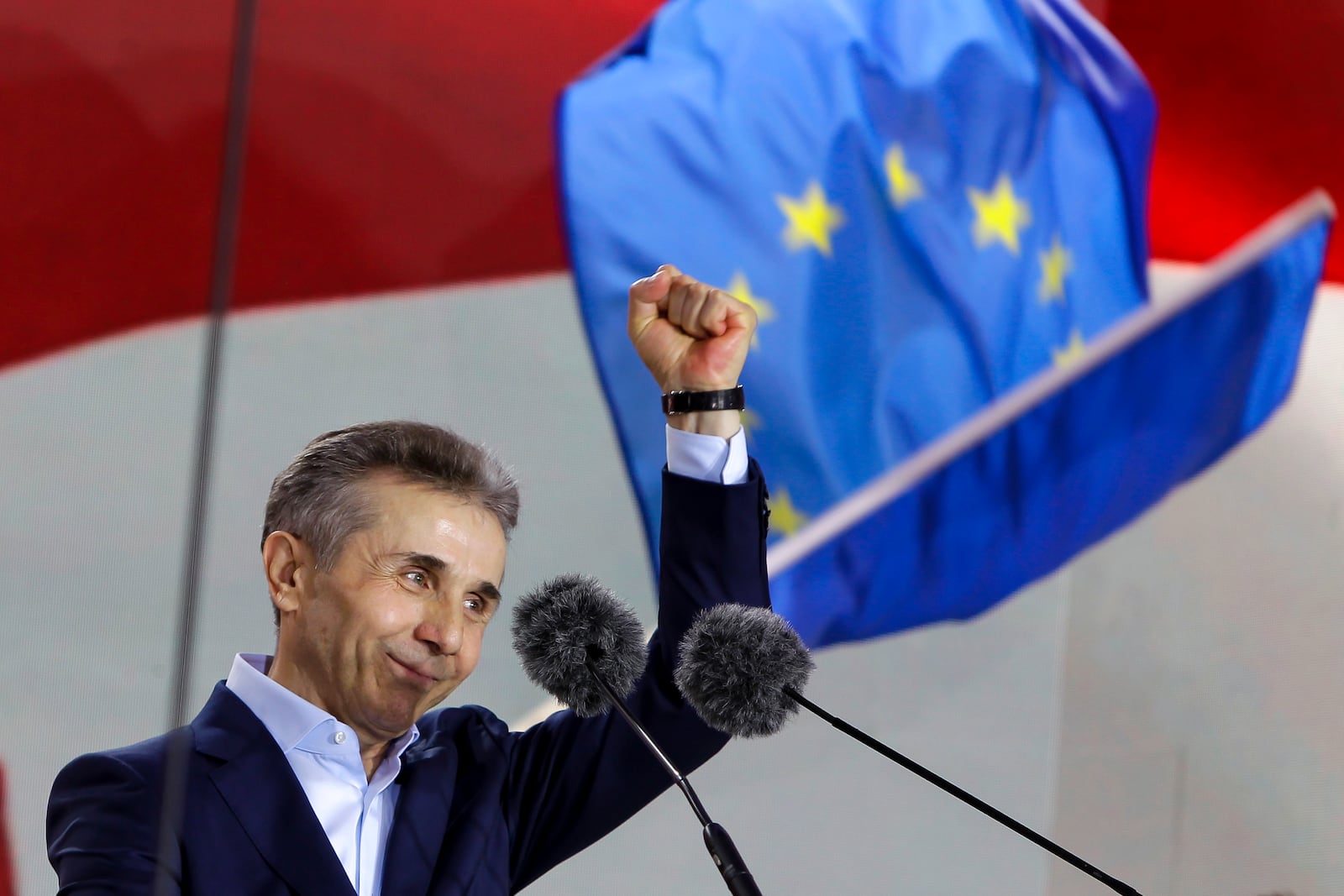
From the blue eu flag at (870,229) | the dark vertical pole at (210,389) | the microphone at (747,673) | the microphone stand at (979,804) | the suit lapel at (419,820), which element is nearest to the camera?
the dark vertical pole at (210,389)

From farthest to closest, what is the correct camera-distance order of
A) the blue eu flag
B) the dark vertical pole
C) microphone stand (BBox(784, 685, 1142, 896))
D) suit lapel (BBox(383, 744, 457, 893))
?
the blue eu flag → suit lapel (BBox(383, 744, 457, 893)) → microphone stand (BBox(784, 685, 1142, 896)) → the dark vertical pole

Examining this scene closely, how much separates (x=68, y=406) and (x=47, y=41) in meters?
0.55

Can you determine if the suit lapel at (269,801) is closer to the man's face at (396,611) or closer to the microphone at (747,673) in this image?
the man's face at (396,611)

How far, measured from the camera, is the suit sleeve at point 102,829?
910 mm

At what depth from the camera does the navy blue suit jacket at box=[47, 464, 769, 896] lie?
971mm

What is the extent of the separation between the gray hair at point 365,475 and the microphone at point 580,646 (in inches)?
6.0

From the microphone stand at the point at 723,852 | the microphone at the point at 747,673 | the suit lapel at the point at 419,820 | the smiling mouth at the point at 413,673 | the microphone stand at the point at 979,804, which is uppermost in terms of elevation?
the smiling mouth at the point at 413,673

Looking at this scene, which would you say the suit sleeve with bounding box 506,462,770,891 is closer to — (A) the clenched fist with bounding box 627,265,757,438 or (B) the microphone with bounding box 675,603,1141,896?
(A) the clenched fist with bounding box 627,265,757,438

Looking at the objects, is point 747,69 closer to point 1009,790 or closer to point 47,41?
point 47,41

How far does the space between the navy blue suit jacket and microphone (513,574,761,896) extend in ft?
0.49

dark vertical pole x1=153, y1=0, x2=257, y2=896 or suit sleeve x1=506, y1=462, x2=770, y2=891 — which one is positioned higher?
dark vertical pole x1=153, y1=0, x2=257, y2=896

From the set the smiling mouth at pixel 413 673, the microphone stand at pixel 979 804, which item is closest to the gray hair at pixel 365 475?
the smiling mouth at pixel 413 673

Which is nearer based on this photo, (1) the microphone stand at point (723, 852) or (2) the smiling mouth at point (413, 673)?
(1) the microphone stand at point (723, 852)

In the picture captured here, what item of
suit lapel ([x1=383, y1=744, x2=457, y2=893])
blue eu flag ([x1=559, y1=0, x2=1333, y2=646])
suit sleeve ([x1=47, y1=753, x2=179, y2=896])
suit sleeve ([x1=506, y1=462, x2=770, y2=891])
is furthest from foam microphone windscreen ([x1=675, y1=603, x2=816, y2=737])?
blue eu flag ([x1=559, y1=0, x2=1333, y2=646])
